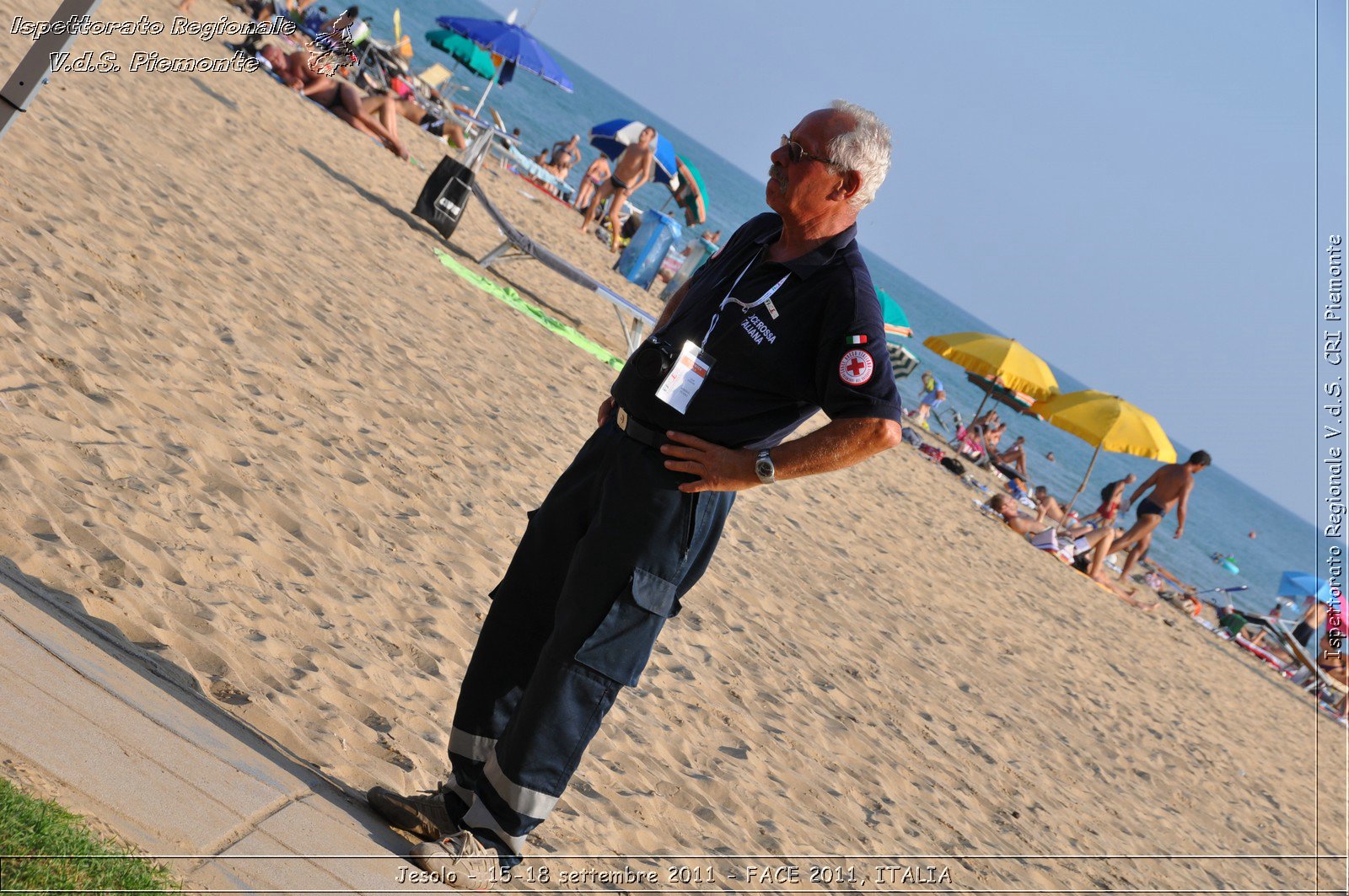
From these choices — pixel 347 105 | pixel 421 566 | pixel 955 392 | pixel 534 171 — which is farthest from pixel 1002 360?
pixel 955 392

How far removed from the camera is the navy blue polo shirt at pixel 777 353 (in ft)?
7.45

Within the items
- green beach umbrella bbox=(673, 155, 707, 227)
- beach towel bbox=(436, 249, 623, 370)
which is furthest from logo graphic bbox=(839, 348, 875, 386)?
green beach umbrella bbox=(673, 155, 707, 227)

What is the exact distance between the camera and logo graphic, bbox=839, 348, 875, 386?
2.25m

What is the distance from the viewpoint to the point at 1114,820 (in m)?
5.80

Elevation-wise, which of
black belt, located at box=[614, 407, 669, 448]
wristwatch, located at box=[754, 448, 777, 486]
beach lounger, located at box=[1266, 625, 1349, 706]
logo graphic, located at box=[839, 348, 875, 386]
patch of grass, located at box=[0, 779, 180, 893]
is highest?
beach lounger, located at box=[1266, 625, 1349, 706]

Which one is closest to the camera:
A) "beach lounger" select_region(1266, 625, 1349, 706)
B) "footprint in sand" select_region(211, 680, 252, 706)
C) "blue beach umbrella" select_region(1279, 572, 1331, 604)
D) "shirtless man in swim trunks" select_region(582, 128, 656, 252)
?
"footprint in sand" select_region(211, 680, 252, 706)

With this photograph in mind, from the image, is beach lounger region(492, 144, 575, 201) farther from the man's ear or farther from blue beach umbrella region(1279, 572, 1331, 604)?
the man's ear

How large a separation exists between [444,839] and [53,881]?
916 mm

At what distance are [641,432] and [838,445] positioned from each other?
45 centimetres

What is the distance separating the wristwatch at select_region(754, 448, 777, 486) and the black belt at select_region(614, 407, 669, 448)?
0.21m

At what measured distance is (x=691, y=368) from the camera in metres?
2.41

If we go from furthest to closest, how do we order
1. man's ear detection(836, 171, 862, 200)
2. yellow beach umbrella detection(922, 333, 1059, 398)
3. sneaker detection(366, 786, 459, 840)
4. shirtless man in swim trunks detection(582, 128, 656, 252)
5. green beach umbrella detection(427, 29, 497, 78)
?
1. green beach umbrella detection(427, 29, 497, 78)
2. yellow beach umbrella detection(922, 333, 1059, 398)
3. shirtless man in swim trunks detection(582, 128, 656, 252)
4. sneaker detection(366, 786, 459, 840)
5. man's ear detection(836, 171, 862, 200)

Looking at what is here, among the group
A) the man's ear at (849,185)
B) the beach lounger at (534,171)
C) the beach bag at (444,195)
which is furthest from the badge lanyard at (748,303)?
the beach lounger at (534,171)

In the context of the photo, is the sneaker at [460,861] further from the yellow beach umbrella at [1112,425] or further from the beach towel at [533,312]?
the yellow beach umbrella at [1112,425]
